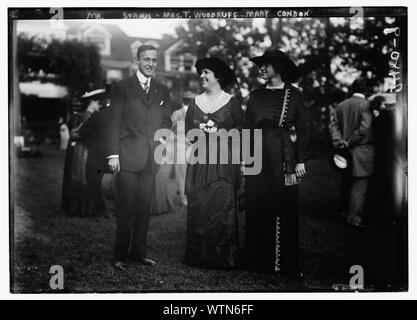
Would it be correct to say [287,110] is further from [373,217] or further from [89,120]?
[89,120]

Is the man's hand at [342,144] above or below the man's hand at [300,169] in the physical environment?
above

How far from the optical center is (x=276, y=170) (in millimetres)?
6379

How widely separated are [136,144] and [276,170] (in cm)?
152

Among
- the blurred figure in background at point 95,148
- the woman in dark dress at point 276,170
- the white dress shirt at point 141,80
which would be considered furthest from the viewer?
the blurred figure in background at point 95,148

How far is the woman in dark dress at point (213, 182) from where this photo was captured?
6375mm

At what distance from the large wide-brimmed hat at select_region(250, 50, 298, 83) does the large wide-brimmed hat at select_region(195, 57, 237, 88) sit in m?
0.30

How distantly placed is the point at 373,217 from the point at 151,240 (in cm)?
246

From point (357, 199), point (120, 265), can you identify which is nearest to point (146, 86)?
point (120, 265)

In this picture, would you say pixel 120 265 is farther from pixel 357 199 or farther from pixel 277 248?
pixel 357 199

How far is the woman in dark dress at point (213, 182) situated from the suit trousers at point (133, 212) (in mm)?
448

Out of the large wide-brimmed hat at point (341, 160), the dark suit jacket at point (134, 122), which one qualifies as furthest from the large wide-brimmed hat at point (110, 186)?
the large wide-brimmed hat at point (341, 160)

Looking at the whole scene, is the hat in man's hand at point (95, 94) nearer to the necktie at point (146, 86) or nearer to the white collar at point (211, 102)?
the necktie at point (146, 86)

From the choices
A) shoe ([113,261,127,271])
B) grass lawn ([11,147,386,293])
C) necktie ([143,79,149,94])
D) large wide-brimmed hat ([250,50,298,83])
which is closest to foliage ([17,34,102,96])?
necktie ([143,79,149,94])
